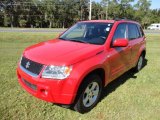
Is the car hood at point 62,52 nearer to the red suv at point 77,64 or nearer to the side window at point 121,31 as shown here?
the red suv at point 77,64

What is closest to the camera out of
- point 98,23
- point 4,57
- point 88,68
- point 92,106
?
point 88,68

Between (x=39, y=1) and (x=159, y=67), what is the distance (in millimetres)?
58435

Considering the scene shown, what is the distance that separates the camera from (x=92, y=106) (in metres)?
4.64

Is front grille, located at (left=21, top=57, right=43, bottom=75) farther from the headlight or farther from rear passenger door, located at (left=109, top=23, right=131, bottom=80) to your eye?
rear passenger door, located at (left=109, top=23, right=131, bottom=80)

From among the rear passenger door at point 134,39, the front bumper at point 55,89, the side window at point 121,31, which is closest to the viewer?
the front bumper at point 55,89

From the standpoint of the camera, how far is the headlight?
3.81 m

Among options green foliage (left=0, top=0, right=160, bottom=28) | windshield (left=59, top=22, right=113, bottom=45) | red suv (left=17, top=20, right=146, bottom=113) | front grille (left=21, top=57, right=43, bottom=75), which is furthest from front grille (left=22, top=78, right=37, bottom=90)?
green foliage (left=0, top=0, right=160, bottom=28)

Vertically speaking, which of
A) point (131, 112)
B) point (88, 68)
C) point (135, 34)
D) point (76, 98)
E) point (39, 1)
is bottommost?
point (131, 112)

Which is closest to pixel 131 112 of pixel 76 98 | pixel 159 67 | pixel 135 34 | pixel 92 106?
pixel 92 106

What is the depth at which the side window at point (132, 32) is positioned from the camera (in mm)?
6319

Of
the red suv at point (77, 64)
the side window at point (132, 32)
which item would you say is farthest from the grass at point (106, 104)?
the side window at point (132, 32)

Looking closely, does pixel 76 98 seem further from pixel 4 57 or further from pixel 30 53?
pixel 4 57

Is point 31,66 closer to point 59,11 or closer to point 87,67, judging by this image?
point 87,67

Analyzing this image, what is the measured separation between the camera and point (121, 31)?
223 inches
